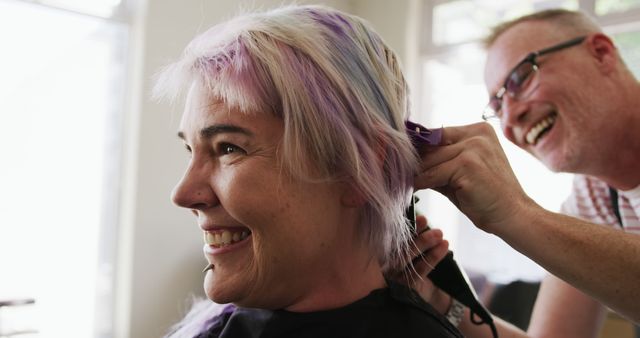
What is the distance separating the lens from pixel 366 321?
1106mm

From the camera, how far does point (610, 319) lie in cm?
320

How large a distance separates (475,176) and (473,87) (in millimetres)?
4024

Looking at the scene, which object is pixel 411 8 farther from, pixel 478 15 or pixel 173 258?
pixel 173 258

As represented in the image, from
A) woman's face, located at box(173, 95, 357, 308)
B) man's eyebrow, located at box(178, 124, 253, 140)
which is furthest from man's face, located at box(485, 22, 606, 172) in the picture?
man's eyebrow, located at box(178, 124, 253, 140)

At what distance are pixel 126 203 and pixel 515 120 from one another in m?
3.01

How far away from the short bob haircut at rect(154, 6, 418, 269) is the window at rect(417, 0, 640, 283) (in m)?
3.22

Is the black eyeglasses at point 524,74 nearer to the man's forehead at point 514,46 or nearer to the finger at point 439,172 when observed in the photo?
the man's forehead at point 514,46

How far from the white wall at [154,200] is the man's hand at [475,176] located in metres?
2.97

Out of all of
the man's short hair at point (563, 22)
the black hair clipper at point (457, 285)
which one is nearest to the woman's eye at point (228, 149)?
the black hair clipper at point (457, 285)

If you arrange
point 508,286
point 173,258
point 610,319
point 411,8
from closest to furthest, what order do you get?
1. point 610,319
2. point 508,286
3. point 173,258
4. point 411,8

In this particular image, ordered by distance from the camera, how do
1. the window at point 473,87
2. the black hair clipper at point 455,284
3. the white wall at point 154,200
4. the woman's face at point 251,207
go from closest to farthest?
the woman's face at point 251,207, the black hair clipper at point 455,284, the white wall at point 154,200, the window at point 473,87

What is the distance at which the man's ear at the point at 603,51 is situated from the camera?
5.96 ft

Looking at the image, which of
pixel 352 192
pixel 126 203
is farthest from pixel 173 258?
pixel 352 192

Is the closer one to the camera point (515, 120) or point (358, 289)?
point (358, 289)
